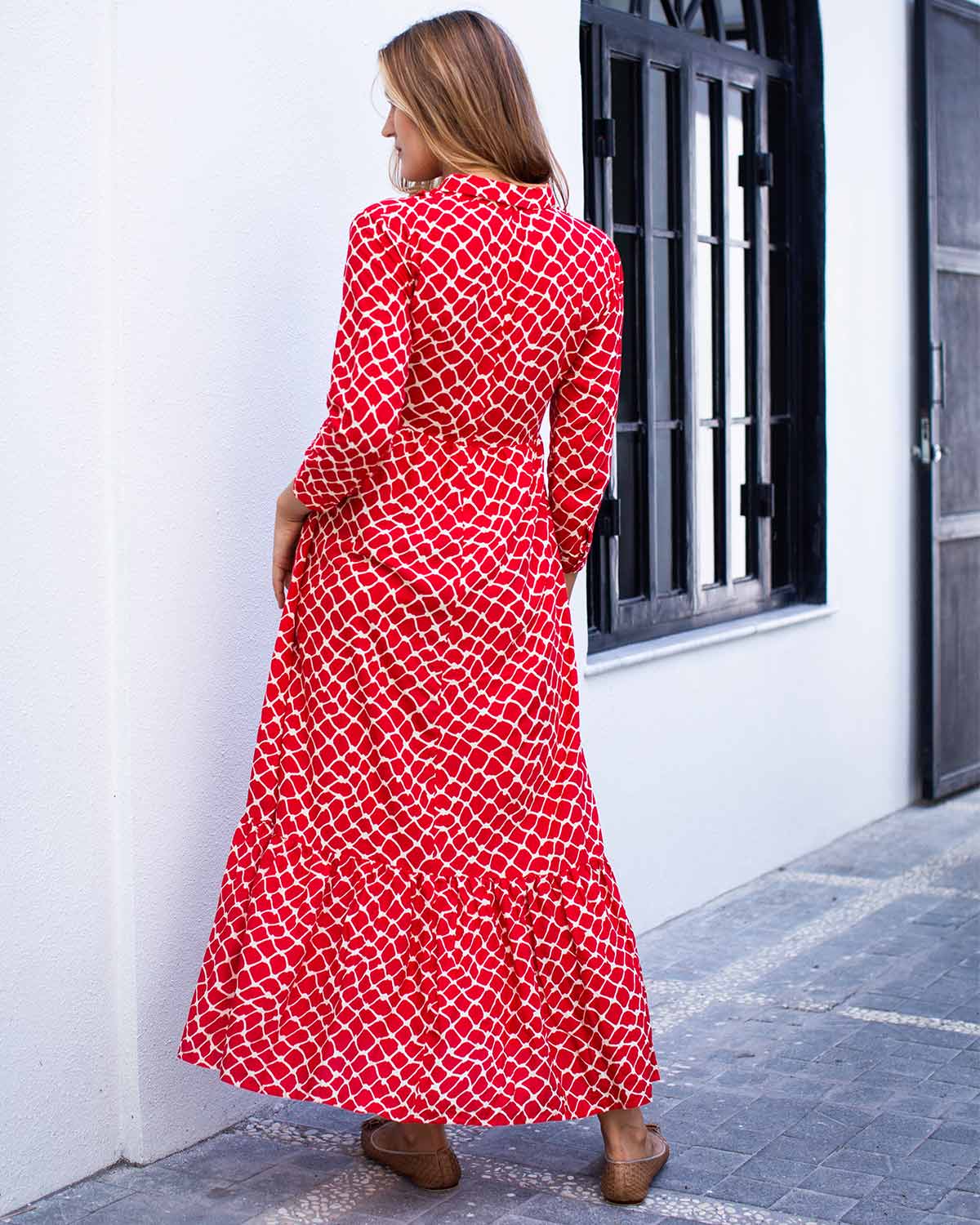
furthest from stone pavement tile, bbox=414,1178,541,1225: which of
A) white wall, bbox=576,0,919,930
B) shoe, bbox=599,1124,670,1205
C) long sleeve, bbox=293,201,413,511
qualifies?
white wall, bbox=576,0,919,930

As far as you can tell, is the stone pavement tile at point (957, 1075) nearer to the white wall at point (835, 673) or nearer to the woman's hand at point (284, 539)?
the white wall at point (835, 673)

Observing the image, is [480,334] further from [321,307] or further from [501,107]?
[321,307]

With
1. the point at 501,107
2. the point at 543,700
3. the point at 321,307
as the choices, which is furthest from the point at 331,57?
the point at 543,700

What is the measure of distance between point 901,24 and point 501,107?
3809mm

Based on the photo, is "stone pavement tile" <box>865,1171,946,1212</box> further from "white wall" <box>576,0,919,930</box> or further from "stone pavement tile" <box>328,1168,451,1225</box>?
"white wall" <box>576,0,919,930</box>

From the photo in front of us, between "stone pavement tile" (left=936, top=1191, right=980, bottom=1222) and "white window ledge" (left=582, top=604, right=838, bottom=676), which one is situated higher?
"white window ledge" (left=582, top=604, right=838, bottom=676)

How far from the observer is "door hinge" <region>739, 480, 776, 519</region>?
548 centimetres

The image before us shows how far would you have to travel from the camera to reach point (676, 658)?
476cm

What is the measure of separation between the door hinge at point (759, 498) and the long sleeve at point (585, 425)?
8.31 feet

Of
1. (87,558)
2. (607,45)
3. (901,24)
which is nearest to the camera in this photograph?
(87,558)

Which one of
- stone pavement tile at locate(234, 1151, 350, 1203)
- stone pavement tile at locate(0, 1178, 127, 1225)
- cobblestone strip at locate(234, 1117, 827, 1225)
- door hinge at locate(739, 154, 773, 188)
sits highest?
door hinge at locate(739, 154, 773, 188)

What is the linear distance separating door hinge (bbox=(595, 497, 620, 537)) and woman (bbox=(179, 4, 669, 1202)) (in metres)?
1.72

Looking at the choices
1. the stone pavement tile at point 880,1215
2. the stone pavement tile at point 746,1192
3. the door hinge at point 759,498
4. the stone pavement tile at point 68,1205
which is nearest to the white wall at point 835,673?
the door hinge at point 759,498

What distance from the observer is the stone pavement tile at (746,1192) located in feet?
9.55
